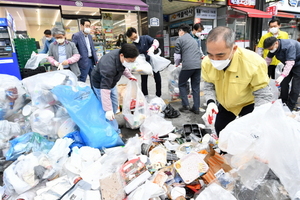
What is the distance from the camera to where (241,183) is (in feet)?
4.29

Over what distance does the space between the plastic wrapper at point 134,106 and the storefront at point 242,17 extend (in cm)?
879

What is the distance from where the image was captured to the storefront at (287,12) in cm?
1041

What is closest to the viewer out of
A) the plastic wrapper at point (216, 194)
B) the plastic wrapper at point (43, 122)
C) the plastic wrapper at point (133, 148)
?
the plastic wrapper at point (216, 194)

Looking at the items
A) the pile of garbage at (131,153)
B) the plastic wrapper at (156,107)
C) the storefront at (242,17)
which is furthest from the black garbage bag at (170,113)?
the storefront at (242,17)

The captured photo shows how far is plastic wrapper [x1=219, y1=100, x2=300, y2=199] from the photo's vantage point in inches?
43.4

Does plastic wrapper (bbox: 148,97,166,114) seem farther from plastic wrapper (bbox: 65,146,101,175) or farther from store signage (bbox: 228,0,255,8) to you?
store signage (bbox: 228,0,255,8)

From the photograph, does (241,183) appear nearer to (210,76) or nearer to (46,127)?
(210,76)

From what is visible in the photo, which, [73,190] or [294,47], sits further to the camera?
[294,47]

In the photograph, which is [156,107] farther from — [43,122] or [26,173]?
[26,173]

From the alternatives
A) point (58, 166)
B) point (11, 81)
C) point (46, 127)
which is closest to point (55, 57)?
point (11, 81)

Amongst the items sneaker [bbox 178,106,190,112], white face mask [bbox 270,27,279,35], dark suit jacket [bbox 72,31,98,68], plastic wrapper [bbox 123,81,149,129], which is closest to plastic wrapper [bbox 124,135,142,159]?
plastic wrapper [bbox 123,81,149,129]

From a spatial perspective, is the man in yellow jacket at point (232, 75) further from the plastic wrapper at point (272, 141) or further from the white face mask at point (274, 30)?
the white face mask at point (274, 30)

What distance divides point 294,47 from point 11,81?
4.00m

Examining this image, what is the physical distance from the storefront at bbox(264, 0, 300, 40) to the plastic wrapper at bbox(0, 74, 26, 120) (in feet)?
40.1
